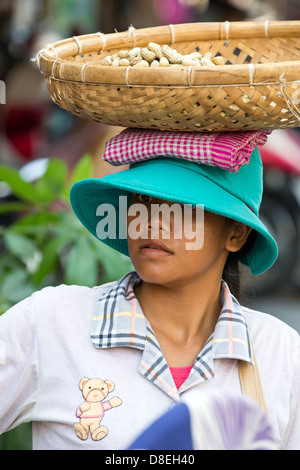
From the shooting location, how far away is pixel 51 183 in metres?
2.95

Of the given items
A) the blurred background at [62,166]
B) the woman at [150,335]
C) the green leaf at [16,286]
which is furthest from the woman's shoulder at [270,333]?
the green leaf at [16,286]

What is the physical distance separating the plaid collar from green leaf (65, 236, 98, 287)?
89 centimetres

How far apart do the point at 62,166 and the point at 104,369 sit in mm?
1414

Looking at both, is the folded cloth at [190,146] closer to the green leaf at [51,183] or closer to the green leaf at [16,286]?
the green leaf at [16,286]

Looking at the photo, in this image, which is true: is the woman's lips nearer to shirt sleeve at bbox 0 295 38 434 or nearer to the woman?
the woman

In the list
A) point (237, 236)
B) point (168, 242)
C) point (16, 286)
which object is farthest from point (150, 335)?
point (16, 286)

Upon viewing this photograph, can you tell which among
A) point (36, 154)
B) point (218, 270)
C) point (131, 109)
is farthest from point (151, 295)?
point (36, 154)

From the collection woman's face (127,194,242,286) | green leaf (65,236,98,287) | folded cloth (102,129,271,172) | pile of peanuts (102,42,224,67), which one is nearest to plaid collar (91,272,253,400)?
woman's face (127,194,242,286)

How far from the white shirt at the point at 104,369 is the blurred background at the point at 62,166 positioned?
40cm

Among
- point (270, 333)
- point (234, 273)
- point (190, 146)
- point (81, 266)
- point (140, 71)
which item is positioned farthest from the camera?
point (81, 266)

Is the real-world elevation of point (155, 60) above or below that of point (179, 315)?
above

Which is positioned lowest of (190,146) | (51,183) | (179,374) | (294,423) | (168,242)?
(294,423)

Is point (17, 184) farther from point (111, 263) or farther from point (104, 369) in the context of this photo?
point (104, 369)

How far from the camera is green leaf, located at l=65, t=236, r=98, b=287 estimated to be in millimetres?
2707
